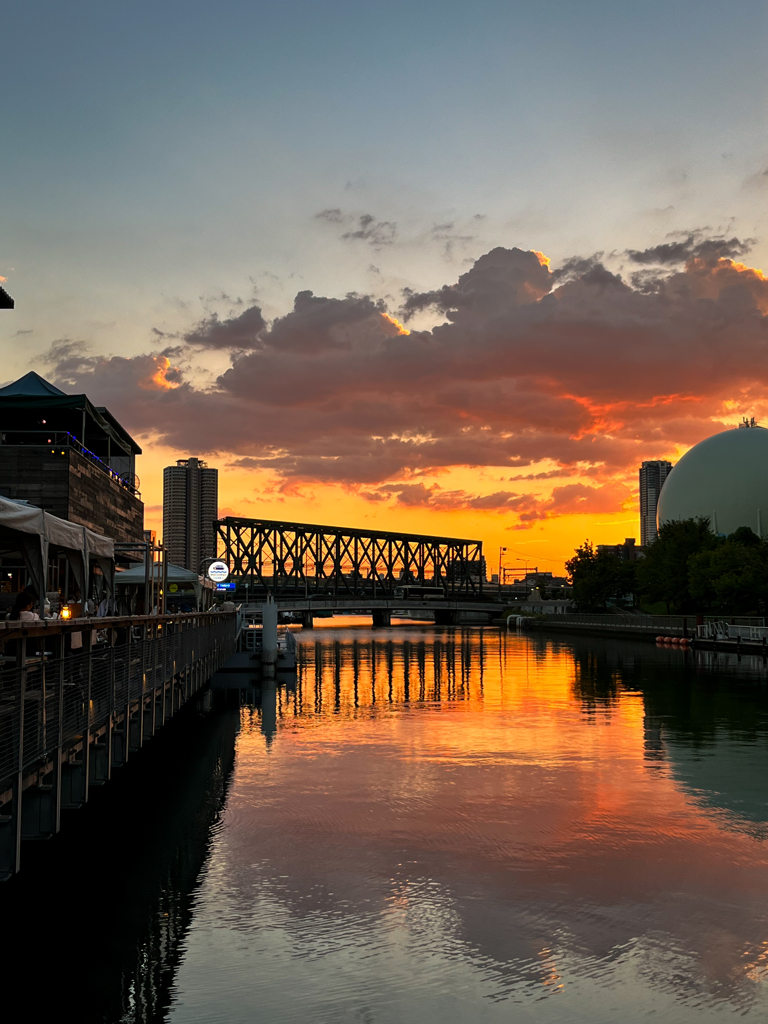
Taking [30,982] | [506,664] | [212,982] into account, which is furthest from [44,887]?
[506,664]

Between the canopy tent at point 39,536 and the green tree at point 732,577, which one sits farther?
the green tree at point 732,577

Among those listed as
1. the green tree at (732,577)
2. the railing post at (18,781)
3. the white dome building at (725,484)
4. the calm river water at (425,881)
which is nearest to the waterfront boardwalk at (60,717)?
the railing post at (18,781)

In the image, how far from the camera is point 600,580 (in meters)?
146

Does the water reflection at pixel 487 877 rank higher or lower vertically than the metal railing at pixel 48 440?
lower

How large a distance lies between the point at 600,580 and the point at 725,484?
77.5ft

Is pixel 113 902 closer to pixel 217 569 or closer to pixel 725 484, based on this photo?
pixel 217 569

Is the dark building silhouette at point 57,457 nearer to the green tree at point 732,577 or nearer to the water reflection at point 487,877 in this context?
the water reflection at point 487,877

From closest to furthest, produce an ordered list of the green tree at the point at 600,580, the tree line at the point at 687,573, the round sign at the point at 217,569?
1. the round sign at the point at 217,569
2. the tree line at the point at 687,573
3. the green tree at the point at 600,580

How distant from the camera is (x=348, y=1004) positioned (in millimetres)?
11203

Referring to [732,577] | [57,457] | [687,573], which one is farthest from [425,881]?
[687,573]

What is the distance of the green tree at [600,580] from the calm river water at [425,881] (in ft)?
377

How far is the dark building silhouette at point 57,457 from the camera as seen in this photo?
46062mm

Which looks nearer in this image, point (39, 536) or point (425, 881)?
point (425, 881)

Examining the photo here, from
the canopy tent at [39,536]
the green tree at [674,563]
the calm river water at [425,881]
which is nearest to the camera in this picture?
the calm river water at [425,881]
